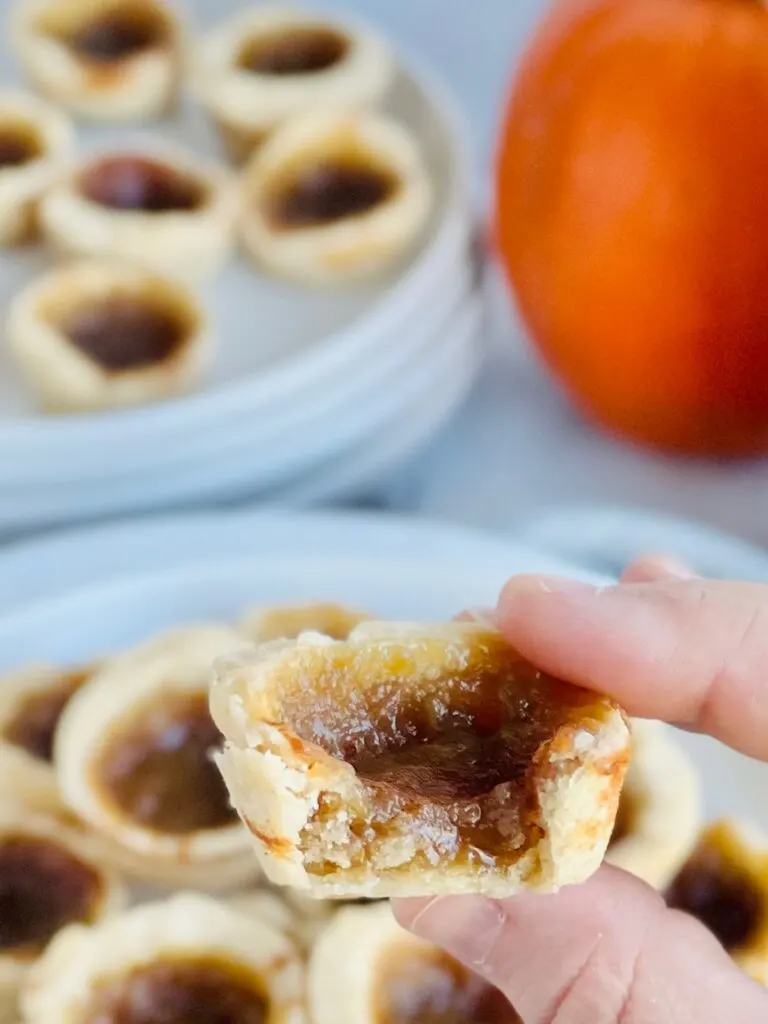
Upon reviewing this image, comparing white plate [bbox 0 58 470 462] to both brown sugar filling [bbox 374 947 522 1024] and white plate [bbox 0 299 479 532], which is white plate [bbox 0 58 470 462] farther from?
brown sugar filling [bbox 374 947 522 1024]

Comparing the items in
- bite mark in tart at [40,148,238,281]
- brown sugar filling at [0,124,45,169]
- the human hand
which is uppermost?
brown sugar filling at [0,124,45,169]

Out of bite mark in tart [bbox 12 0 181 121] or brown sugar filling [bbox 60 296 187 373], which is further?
bite mark in tart [bbox 12 0 181 121]

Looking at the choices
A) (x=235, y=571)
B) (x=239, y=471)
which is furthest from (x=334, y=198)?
(x=235, y=571)

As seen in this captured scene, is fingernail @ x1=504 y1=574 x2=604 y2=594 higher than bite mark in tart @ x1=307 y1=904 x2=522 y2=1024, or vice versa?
fingernail @ x1=504 y1=574 x2=604 y2=594

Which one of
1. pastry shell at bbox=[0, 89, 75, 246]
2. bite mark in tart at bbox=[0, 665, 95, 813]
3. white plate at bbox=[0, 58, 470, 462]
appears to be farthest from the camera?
pastry shell at bbox=[0, 89, 75, 246]

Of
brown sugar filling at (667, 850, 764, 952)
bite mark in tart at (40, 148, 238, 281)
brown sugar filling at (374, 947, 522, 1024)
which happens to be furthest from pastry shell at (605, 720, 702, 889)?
bite mark in tart at (40, 148, 238, 281)

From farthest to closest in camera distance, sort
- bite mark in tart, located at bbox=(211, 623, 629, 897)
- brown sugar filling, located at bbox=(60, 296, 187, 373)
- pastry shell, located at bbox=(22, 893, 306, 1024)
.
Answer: brown sugar filling, located at bbox=(60, 296, 187, 373), pastry shell, located at bbox=(22, 893, 306, 1024), bite mark in tart, located at bbox=(211, 623, 629, 897)

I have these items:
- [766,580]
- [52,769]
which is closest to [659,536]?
[766,580]

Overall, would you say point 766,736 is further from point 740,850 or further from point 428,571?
point 428,571
